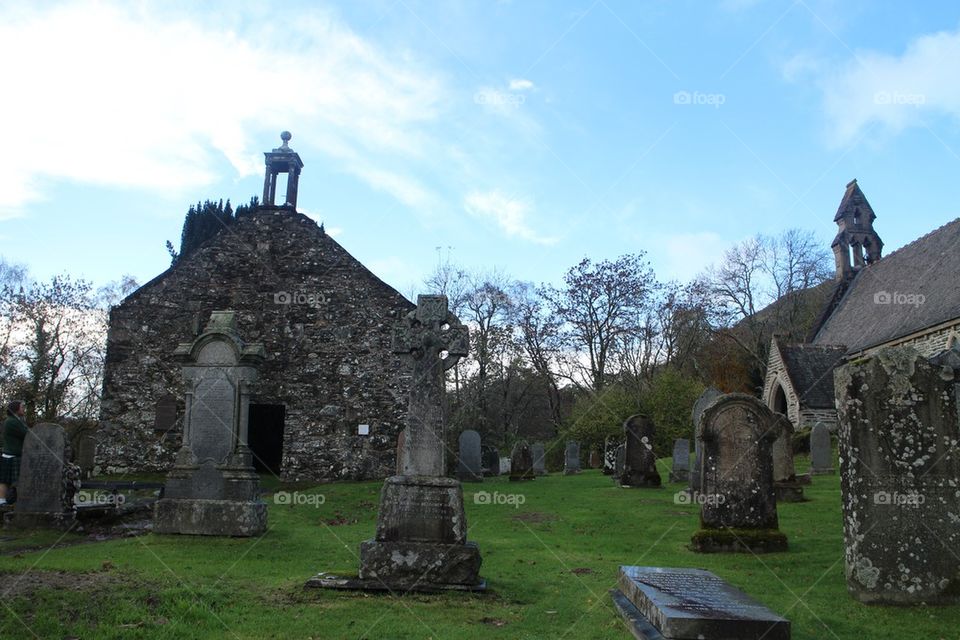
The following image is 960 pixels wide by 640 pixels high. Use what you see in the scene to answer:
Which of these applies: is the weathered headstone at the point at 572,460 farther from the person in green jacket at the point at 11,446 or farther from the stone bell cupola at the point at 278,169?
the person in green jacket at the point at 11,446

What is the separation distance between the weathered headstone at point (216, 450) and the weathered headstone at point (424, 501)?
156 inches

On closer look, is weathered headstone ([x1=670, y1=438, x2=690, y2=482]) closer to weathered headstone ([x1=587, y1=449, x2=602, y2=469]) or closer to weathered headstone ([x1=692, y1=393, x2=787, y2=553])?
weathered headstone ([x1=692, y1=393, x2=787, y2=553])

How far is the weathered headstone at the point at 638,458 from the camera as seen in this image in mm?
17797

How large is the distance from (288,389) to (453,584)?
1336 centimetres

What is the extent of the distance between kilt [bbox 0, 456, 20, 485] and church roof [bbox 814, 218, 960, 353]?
82.2 feet

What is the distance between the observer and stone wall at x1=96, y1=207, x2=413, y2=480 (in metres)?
18.9

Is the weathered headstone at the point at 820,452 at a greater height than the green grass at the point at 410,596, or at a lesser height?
greater

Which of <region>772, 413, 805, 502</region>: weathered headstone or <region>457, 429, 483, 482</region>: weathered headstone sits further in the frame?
<region>457, 429, 483, 482</region>: weathered headstone

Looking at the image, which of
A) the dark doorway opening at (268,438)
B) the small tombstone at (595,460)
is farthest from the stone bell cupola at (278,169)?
the small tombstone at (595,460)

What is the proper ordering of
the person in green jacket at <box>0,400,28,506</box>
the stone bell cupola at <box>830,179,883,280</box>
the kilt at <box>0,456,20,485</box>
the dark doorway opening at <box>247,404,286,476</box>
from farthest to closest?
the stone bell cupola at <box>830,179,883,280</box> < the dark doorway opening at <box>247,404,286,476</box> < the kilt at <box>0,456,20,485</box> < the person in green jacket at <box>0,400,28,506</box>

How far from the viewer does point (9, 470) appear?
11.3 m

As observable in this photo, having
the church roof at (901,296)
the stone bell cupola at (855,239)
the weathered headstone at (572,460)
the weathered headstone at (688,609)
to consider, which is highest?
the stone bell cupola at (855,239)

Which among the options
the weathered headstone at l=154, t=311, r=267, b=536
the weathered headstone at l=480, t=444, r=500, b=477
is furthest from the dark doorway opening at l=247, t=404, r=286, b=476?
the weathered headstone at l=154, t=311, r=267, b=536

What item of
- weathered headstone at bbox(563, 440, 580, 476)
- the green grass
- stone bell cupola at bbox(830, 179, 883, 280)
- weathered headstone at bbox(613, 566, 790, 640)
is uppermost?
stone bell cupola at bbox(830, 179, 883, 280)
